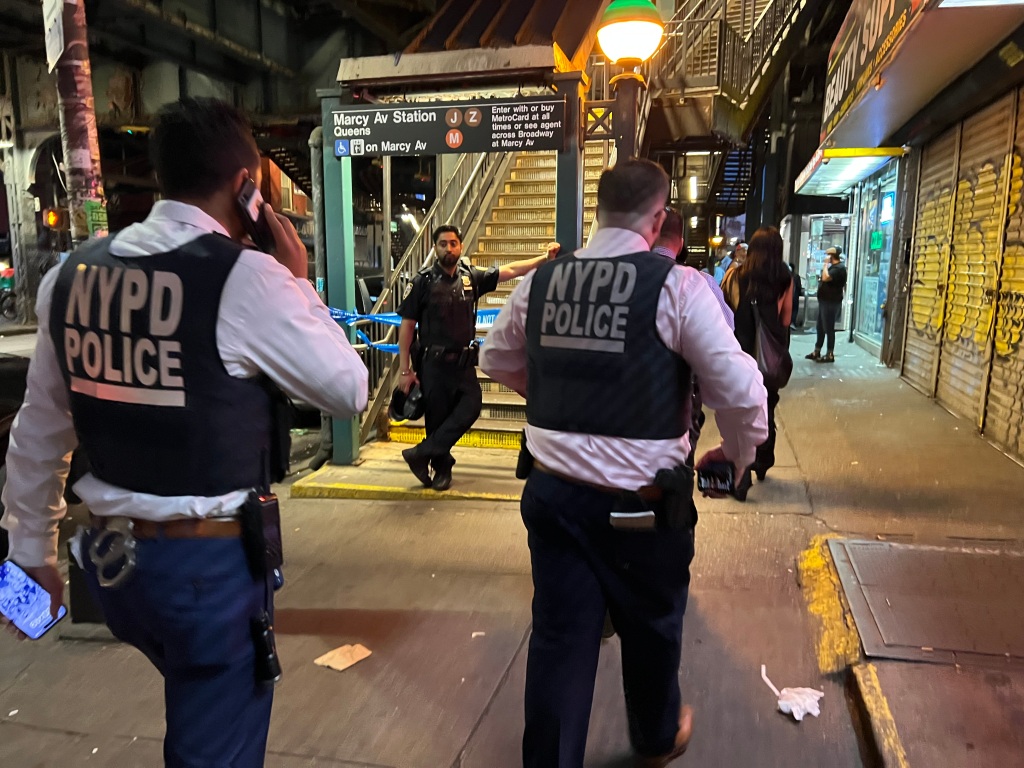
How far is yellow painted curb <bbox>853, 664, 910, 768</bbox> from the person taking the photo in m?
2.52

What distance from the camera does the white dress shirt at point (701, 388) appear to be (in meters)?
2.16

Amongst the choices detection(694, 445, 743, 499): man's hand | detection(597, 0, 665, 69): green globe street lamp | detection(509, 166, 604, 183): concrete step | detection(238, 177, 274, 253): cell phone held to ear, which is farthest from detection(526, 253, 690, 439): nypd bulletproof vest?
detection(509, 166, 604, 183): concrete step

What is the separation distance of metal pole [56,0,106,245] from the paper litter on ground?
2.64 m

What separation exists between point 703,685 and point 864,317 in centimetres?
1293

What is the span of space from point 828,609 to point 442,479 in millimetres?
2955

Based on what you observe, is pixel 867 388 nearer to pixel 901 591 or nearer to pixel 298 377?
pixel 901 591

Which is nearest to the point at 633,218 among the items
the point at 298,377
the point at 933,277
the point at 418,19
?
the point at 298,377

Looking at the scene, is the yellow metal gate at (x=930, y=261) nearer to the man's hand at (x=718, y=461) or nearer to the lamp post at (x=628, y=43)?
the lamp post at (x=628, y=43)

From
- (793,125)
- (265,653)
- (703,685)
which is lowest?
(703,685)

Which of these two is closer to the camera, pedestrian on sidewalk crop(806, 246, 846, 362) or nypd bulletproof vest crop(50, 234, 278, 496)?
nypd bulletproof vest crop(50, 234, 278, 496)

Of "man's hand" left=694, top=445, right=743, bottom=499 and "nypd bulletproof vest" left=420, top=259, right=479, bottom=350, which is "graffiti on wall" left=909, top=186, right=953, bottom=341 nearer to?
"nypd bulletproof vest" left=420, top=259, right=479, bottom=350

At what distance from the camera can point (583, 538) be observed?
7.46 feet

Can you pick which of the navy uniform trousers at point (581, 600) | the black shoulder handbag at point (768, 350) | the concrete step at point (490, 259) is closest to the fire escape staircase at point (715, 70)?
the concrete step at point (490, 259)

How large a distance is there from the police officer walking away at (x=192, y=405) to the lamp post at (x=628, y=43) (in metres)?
4.58
